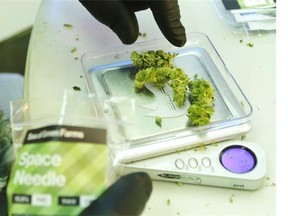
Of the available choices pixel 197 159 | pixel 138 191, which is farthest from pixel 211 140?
pixel 138 191

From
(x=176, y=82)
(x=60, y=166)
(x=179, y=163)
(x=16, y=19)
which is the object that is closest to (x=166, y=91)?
(x=176, y=82)

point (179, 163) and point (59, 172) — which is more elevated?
point (59, 172)

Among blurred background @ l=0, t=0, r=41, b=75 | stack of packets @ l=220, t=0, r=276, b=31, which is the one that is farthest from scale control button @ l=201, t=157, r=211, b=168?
blurred background @ l=0, t=0, r=41, b=75

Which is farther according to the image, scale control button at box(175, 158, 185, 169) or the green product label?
scale control button at box(175, 158, 185, 169)

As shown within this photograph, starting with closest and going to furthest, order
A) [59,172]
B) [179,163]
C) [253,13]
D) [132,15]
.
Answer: [59,172], [179,163], [132,15], [253,13]

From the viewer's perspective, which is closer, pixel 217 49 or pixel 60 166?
pixel 60 166

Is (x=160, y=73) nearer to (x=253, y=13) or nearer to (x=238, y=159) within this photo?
(x=238, y=159)

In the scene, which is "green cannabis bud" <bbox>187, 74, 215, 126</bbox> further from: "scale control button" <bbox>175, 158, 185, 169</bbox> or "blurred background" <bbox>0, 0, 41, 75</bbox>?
"blurred background" <bbox>0, 0, 41, 75</bbox>

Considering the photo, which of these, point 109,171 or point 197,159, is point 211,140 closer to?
point 197,159

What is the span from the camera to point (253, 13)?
2.61 feet

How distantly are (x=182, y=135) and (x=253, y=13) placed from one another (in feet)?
1.14

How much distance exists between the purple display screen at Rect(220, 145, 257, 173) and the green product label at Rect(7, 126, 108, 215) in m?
0.19

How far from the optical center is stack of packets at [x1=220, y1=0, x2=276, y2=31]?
2.56 ft

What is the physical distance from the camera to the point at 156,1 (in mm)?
639
